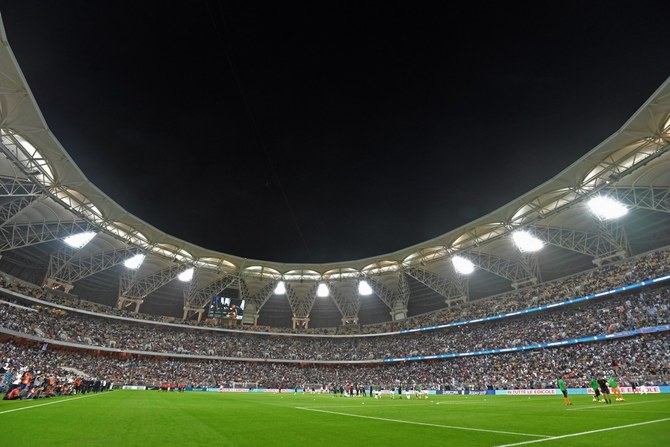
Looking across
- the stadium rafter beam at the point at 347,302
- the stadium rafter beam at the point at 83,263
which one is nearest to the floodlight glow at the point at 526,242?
the stadium rafter beam at the point at 347,302

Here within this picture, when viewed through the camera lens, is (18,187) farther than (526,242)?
No

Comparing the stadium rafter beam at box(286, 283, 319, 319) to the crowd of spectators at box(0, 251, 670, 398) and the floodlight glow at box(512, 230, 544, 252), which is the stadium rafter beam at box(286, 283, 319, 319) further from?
the floodlight glow at box(512, 230, 544, 252)

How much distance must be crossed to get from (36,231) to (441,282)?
59018 millimetres

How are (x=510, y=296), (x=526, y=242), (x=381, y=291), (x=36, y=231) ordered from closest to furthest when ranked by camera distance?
1. (x=36, y=231)
2. (x=526, y=242)
3. (x=510, y=296)
4. (x=381, y=291)

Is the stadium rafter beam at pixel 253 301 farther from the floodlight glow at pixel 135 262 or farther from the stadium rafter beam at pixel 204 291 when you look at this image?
the floodlight glow at pixel 135 262

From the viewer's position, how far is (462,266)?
5650 cm

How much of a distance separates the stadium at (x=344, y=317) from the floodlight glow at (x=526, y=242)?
390 mm

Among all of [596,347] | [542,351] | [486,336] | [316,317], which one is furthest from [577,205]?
[316,317]

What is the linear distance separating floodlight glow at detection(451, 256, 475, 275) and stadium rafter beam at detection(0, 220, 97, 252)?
51705mm

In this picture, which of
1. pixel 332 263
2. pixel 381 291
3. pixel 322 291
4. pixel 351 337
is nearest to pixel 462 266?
pixel 381 291

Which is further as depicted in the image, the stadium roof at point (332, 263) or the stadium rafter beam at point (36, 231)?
the stadium rafter beam at point (36, 231)

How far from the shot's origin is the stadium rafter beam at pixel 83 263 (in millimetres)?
48250

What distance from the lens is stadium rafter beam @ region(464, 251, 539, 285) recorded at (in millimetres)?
51625

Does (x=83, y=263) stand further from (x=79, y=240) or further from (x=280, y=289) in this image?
(x=280, y=289)
